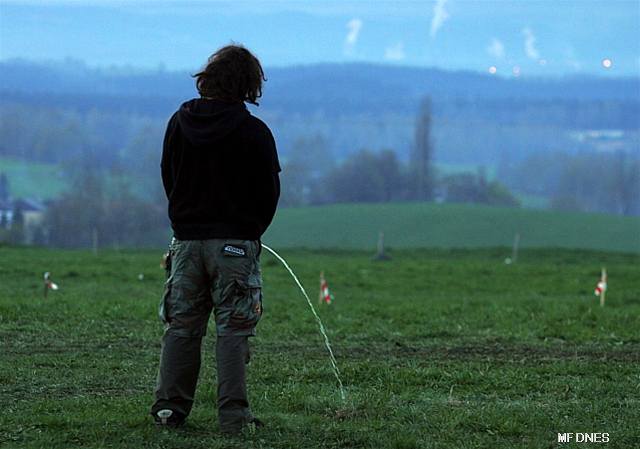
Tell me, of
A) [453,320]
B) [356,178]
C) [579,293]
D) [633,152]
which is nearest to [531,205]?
[356,178]

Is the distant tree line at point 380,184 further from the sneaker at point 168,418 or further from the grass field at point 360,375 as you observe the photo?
the sneaker at point 168,418

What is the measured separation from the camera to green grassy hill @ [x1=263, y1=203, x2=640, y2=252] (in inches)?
2687

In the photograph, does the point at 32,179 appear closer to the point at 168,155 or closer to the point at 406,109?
the point at 406,109

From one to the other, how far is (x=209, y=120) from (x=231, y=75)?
0.33 metres

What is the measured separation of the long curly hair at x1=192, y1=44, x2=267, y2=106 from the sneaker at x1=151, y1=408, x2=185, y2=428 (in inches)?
84.9

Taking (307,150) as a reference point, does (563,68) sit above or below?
above

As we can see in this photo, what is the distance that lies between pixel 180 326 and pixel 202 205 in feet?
2.75

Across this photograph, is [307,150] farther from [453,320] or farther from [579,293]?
[453,320]

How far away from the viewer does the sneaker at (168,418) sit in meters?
8.49

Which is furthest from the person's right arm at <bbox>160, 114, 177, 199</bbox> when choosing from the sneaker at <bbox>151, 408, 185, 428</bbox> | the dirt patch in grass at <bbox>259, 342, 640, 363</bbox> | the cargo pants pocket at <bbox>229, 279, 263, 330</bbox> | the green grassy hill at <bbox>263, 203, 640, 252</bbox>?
the green grassy hill at <bbox>263, 203, 640, 252</bbox>

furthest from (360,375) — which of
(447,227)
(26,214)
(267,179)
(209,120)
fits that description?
(26,214)

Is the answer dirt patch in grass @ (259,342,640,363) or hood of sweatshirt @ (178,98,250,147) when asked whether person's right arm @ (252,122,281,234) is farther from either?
dirt patch in grass @ (259,342,640,363)

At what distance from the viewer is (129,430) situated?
27.6 ft

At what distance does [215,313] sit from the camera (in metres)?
8.41
